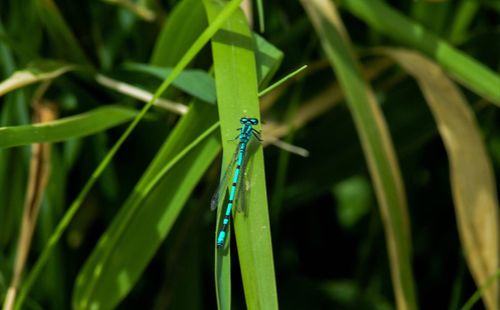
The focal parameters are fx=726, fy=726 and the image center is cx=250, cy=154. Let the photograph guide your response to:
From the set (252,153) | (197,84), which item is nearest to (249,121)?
(252,153)

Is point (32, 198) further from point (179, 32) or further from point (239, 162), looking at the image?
point (239, 162)

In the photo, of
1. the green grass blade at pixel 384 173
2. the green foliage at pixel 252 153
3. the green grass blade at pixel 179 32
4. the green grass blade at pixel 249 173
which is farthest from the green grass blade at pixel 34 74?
the green grass blade at pixel 384 173

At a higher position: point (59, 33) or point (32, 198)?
point (59, 33)

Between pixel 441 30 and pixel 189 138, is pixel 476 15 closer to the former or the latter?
pixel 441 30

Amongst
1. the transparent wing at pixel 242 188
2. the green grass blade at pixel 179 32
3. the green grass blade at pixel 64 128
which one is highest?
the green grass blade at pixel 179 32

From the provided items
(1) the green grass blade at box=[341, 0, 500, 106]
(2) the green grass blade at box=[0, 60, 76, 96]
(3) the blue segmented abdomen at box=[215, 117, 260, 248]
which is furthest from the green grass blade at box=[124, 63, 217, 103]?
(1) the green grass blade at box=[341, 0, 500, 106]

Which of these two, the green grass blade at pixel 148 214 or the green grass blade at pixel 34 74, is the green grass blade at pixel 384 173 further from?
the green grass blade at pixel 34 74
